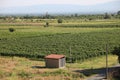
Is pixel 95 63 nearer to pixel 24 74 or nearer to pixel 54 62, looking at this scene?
pixel 54 62

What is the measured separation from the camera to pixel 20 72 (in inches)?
1366

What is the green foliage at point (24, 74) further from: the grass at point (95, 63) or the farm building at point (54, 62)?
the grass at point (95, 63)

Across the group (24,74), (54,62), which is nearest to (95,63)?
(54,62)

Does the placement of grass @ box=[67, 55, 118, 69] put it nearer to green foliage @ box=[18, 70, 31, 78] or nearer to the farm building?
the farm building

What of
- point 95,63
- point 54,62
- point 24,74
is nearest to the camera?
point 24,74

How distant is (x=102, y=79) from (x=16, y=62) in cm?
1637

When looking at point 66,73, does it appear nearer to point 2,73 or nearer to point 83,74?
point 83,74

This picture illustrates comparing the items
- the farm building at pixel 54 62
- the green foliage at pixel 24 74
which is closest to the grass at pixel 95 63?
the farm building at pixel 54 62

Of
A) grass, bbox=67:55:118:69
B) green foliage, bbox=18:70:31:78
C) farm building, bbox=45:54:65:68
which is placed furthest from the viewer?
grass, bbox=67:55:118:69

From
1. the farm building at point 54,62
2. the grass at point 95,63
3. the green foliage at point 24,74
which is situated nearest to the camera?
the green foliage at point 24,74

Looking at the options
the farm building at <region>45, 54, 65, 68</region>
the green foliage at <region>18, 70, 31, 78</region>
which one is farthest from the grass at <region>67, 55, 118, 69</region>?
the green foliage at <region>18, 70, 31, 78</region>

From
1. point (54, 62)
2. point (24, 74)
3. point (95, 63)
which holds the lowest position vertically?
point (95, 63)

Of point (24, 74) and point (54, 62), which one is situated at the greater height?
point (24, 74)

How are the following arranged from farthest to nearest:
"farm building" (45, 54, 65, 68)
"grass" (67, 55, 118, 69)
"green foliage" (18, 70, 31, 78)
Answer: "grass" (67, 55, 118, 69)
"farm building" (45, 54, 65, 68)
"green foliage" (18, 70, 31, 78)
